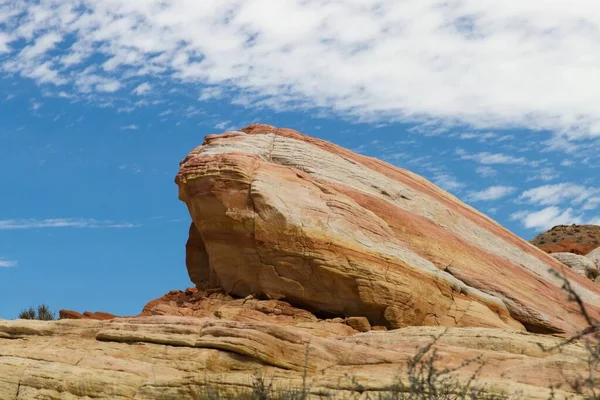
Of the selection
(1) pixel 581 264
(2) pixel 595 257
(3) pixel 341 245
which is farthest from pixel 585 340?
(2) pixel 595 257

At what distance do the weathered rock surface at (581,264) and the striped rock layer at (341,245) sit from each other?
9.67 m

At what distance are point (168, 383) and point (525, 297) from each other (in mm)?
13134

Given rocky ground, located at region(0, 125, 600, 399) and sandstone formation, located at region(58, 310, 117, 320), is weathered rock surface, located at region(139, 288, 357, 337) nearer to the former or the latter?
rocky ground, located at region(0, 125, 600, 399)

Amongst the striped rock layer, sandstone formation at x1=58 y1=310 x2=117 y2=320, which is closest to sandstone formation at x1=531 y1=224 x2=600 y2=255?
the striped rock layer

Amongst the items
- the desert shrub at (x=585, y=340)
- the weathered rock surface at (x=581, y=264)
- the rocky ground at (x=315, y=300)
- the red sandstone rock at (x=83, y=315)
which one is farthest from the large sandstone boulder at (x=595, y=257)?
the desert shrub at (x=585, y=340)

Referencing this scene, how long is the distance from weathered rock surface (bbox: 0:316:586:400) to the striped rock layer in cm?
410

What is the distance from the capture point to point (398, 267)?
23141 mm

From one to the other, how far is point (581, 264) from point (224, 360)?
24.5 metres

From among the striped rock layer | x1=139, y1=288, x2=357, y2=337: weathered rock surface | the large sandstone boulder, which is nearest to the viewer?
x1=139, y1=288, x2=357, y2=337: weathered rock surface

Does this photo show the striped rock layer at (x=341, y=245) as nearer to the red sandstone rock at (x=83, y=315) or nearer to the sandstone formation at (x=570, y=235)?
the red sandstone rock at (x=83, y=315)

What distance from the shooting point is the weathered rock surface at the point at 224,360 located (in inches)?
602

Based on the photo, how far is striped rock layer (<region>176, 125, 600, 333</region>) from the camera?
22812 mm

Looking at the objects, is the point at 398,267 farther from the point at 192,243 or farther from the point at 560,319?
the point at 192,243

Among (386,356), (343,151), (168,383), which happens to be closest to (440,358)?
(386,356)
